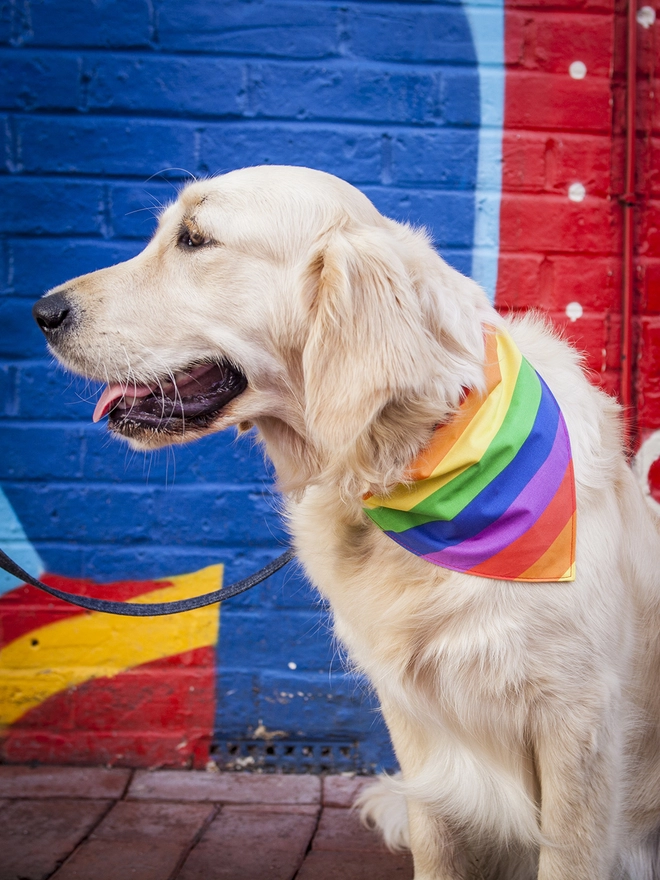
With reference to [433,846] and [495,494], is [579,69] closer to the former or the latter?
[495,494]

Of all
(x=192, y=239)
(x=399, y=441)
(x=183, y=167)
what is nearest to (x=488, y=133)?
(x=183, y=167)

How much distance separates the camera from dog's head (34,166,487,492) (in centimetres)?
134

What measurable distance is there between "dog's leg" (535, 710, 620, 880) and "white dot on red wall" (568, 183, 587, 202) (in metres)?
1.59

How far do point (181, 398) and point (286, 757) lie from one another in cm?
145

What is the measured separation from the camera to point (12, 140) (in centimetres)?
226

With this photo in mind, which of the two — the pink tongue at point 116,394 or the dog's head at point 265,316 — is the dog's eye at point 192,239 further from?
the pink tongue at point 116,394

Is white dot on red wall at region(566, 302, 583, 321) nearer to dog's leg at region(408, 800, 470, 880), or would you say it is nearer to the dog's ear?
the dog's ear

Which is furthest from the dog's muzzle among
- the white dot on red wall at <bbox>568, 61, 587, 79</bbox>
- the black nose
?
the white dot on red wall at <bbox>568, 61, 587, 79</bbox>

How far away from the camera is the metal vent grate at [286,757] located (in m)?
2.43

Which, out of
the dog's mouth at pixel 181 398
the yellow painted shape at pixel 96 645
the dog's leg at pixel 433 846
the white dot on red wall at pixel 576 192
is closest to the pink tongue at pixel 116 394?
the dog's mouth at pixel 181 398

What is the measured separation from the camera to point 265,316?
1.45 metres

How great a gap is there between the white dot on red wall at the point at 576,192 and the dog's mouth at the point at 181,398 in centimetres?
138

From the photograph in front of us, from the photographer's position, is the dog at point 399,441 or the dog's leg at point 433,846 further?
the dog's leg at point 433,846

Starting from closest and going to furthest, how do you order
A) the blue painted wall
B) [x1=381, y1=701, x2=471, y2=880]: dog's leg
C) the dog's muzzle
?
the dog's muzzle < [x1=381, y1=701, x2=471, y2=880]: dog's leg < the blue painted wall
